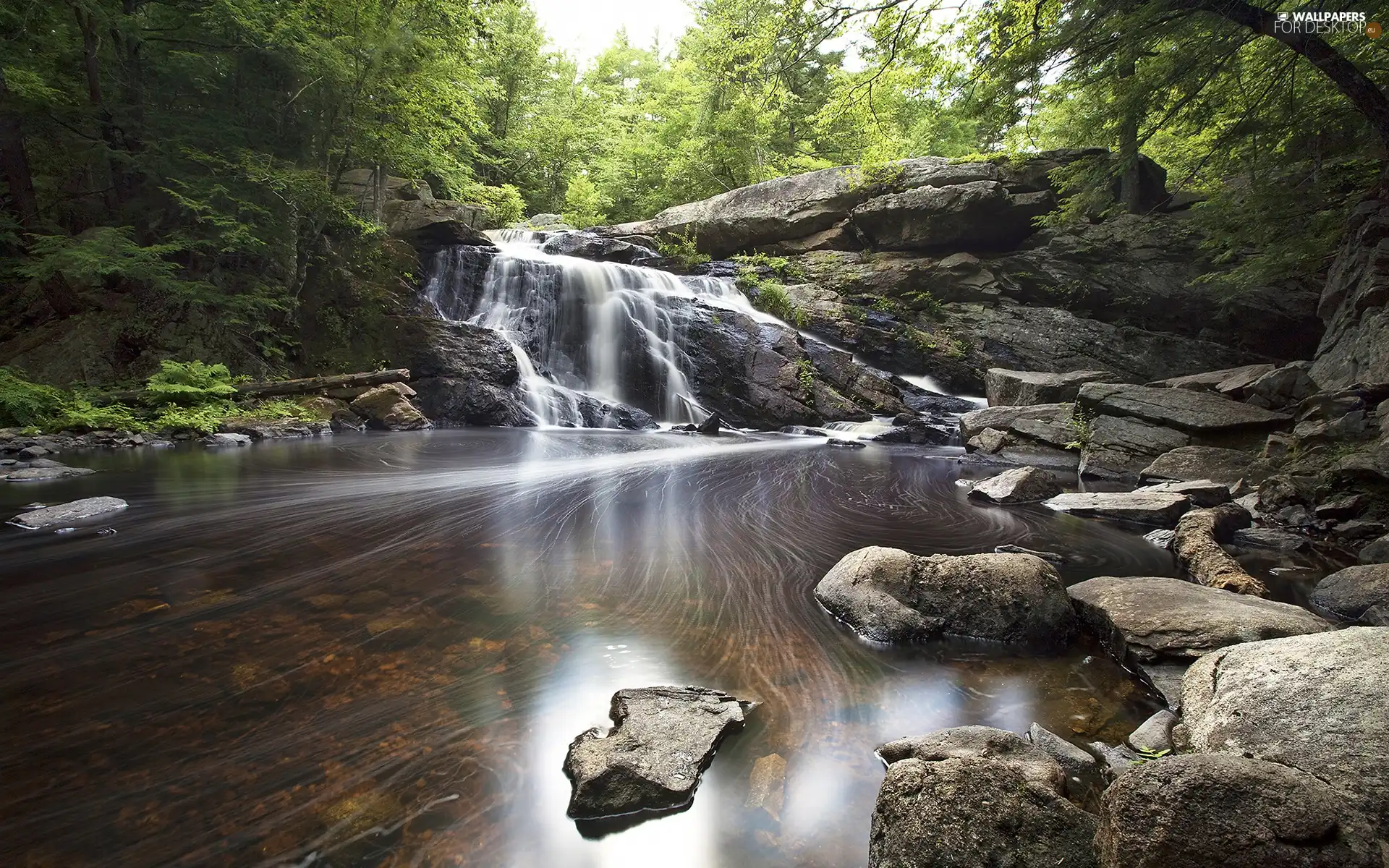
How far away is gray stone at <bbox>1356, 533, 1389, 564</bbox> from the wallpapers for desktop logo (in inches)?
238

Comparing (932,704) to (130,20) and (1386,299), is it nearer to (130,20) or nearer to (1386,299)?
(1386,299)

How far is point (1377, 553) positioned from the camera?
420 cm

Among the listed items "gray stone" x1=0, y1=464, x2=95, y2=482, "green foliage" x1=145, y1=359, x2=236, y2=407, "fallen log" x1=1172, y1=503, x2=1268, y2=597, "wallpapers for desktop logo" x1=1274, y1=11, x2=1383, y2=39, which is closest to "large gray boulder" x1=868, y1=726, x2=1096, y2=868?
"fallen log" x1=1172, y1=503, x2=1268, y2=597

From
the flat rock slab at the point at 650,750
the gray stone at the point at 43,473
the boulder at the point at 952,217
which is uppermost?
the boulder at the point at 952,217

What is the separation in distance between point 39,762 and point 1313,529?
850 cm

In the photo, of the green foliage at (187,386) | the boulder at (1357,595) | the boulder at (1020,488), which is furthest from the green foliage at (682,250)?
the boulder at (1357,595)

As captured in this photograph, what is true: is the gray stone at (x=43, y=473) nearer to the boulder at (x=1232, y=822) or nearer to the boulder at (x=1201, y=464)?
the boulder at (x=1232, y=822)

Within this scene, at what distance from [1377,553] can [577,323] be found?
47.2ft

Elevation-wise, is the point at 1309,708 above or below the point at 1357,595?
above

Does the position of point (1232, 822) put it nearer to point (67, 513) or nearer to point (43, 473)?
point (67, 513)

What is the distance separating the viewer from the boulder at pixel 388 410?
474 inches

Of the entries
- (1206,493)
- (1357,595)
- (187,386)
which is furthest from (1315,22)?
(187,386)

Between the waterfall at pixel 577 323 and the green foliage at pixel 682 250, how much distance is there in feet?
9.43

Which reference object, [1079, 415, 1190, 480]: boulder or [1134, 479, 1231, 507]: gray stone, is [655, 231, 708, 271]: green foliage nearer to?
[1079, 415, 1190, 480]: boulder
